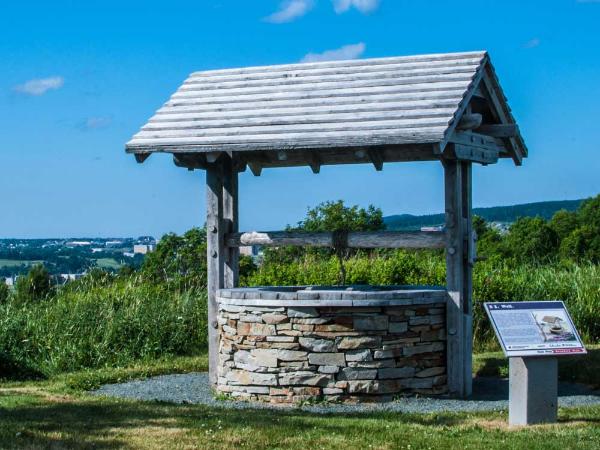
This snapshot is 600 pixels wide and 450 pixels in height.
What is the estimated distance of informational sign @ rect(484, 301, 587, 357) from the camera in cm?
988

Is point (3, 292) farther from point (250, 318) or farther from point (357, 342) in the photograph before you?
point (357, 342)

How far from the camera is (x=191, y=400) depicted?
474 inches

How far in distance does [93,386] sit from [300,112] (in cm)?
451

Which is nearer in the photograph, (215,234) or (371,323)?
(371,323)

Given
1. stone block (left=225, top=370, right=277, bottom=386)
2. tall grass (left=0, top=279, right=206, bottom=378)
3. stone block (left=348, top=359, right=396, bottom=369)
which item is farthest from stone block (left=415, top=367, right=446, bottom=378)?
tall grass (left=0, top=279, right=206, bottom=378)

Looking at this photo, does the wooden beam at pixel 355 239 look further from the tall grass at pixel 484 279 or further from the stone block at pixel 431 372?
the tall grass at pixel 484 279

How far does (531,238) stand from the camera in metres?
30.1

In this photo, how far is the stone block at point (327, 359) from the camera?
37.6ft

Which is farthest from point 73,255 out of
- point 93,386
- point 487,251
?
point 93,386

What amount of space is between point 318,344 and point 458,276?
1835mm

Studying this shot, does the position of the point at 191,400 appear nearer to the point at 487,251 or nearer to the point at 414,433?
the point at 414,433

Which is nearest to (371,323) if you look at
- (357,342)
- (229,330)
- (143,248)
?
(357,342)

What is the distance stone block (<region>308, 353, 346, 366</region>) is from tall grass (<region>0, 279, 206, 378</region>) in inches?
189

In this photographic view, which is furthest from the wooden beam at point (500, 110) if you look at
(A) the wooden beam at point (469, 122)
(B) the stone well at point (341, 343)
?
(B) the stone well at point (341, 343)
